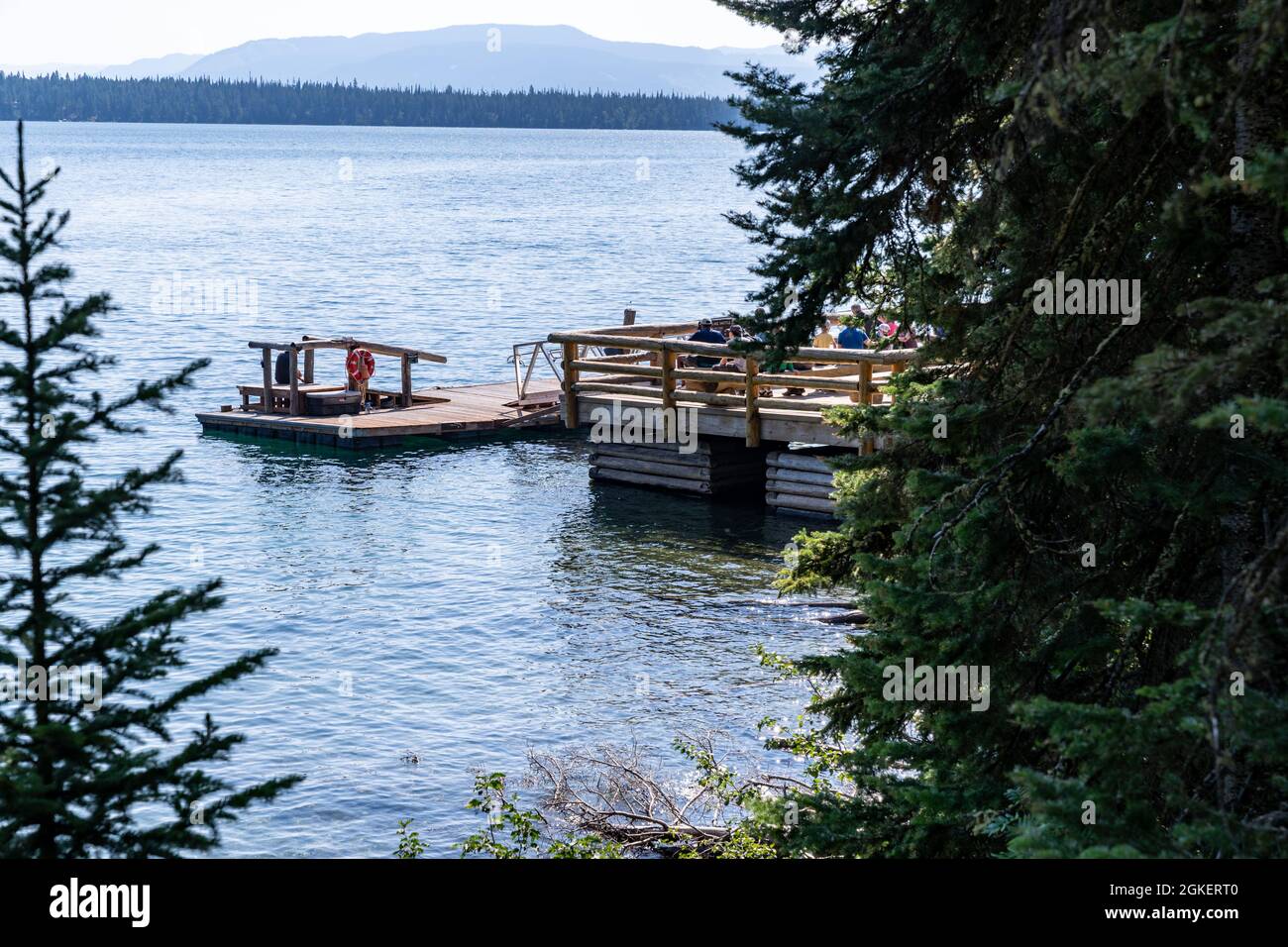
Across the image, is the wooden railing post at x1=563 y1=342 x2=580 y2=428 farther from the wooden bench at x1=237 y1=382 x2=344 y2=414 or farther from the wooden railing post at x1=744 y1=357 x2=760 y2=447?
the wooden bench at x1=237 y1=382 x2=344 y2=414

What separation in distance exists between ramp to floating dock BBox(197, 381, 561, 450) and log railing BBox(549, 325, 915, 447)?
486cm

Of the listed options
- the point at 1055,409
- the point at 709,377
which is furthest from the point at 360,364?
the point at 1055,409

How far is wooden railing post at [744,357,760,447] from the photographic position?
22250 millimetres

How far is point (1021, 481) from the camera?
6645 mm

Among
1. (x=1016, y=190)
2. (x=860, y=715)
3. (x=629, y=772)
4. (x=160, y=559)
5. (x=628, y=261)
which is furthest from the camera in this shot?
(x=628, y=261)

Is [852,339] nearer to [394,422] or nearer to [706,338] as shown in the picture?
[706,338]

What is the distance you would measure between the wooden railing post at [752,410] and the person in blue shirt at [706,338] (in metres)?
1.54

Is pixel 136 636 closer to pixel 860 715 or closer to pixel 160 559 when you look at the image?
pixel 860 715

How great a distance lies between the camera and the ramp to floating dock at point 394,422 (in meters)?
28.7

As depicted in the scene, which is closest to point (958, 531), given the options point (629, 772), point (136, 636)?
point (136, 636)

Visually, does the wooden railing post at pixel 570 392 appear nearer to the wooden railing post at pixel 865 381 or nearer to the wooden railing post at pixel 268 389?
the wooden railing post at pixel 865 381

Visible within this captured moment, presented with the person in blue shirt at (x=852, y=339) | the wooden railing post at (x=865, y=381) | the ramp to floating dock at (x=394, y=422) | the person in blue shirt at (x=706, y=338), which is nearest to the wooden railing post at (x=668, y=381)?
the person in blue shirt at (x=706, y=338)
